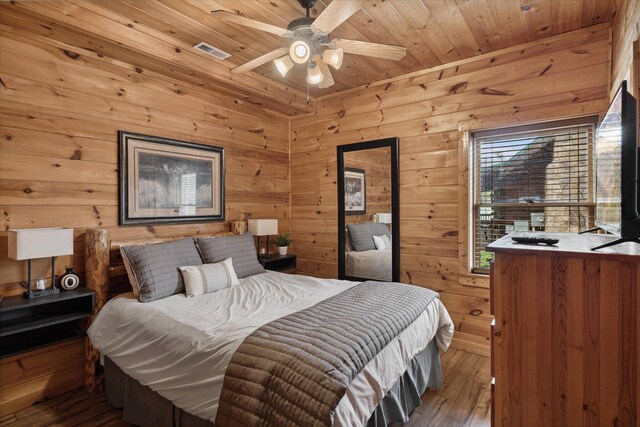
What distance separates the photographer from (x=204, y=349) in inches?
69.9

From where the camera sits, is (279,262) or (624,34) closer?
(624,34)

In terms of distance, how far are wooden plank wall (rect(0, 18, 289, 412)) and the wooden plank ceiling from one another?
0.17 metres

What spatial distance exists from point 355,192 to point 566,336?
113 inches

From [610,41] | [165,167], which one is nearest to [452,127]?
[610,41]

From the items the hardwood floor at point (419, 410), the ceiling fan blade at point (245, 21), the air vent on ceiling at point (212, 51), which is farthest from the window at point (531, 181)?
the air vent on ceiling at point (212, 51)

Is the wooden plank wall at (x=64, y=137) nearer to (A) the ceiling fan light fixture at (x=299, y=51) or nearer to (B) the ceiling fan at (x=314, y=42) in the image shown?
(B) the ceiling fan at (x=314, y=42)

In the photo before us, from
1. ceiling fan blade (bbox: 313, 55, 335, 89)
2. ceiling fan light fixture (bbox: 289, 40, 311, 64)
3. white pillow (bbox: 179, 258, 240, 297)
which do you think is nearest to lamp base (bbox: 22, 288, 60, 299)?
white pillow (bbox: 179, 258, 240, 297)

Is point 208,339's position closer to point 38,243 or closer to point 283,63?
point 38,243

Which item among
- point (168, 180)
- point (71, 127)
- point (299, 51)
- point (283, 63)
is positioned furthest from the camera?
point (168, 180)

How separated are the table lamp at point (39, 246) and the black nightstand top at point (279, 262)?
1830mm

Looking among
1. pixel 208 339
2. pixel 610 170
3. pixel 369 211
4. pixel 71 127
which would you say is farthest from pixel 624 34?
pixel 71 127

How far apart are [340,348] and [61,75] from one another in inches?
114

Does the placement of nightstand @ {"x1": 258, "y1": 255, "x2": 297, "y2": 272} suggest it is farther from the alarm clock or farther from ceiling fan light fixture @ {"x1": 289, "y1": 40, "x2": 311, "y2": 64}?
ceiling fan light fixture @ {"x1": 289, "y1": 40, "x2": 311, "y2": 64}

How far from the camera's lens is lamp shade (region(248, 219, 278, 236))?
383 cm
